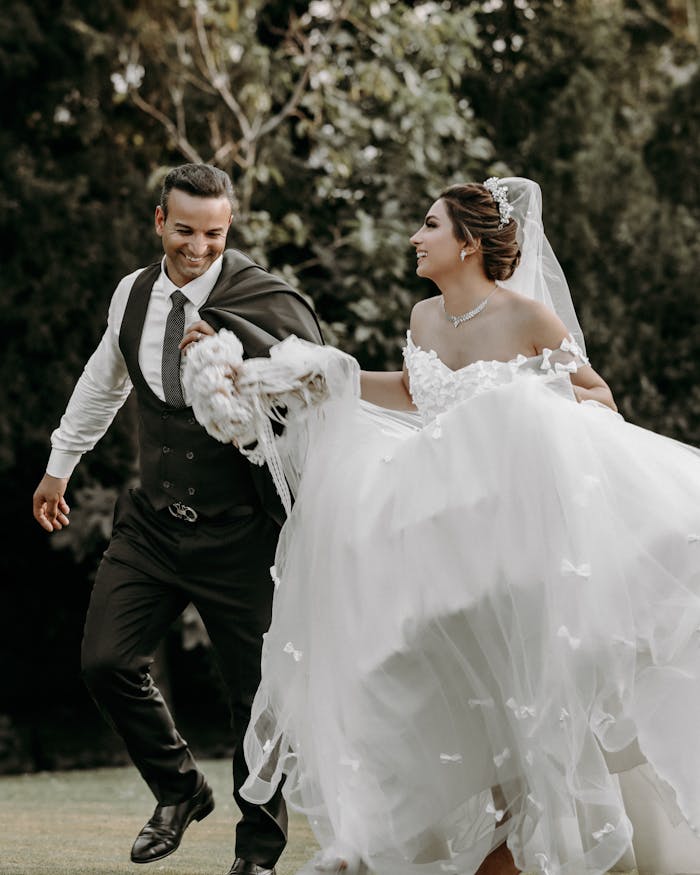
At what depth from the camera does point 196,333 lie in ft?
14.8

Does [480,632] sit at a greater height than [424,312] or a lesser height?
lesser

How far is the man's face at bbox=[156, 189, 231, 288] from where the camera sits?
4758 mm

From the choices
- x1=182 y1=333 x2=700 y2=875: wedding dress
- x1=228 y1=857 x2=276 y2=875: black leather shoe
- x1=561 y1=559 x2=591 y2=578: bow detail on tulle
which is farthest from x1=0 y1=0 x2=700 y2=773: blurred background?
x1=561 y1=559 x2=591 y2=578: bow detail on tulle

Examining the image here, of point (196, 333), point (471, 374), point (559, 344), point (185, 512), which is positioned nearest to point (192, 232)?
point (196, 333)

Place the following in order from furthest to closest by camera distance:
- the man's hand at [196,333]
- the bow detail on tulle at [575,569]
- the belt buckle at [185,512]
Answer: the belt buckle at [185,512] → the man's hand at [196,333] → the bow detail on tulle at [575,569]

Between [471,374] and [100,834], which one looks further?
[100,834]

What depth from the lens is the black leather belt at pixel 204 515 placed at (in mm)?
4742

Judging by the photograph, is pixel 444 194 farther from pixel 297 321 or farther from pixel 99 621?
pixel 99 621

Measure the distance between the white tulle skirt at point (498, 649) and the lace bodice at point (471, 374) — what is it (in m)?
0.28

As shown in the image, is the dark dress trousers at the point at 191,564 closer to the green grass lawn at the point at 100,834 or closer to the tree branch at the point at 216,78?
the green grass lawn at the point at 100,834

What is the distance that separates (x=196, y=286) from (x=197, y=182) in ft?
1.11


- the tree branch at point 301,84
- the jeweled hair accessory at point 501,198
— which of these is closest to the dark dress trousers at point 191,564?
the jeweled hair accessory at point 501,198

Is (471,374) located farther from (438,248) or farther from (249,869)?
(249,869)

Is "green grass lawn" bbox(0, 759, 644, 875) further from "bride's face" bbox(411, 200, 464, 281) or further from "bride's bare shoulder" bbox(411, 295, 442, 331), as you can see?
"bride's face" bbox(411, 200, 464, 281)
